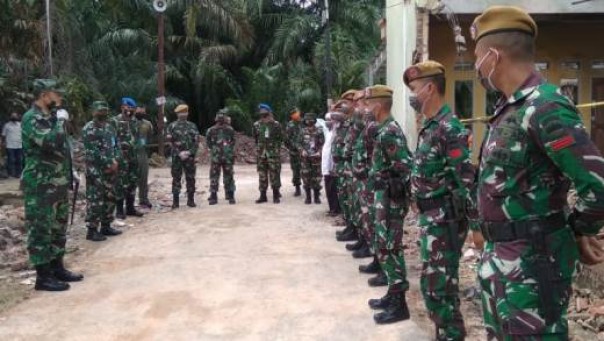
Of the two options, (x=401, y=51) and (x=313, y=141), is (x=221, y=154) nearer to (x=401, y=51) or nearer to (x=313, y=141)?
(x=313, y=141)

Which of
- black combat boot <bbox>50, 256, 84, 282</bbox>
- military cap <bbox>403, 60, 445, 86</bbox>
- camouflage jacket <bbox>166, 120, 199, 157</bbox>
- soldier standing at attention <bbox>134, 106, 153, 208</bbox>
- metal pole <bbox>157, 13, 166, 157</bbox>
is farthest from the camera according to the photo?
metal pole <bbox>157, 13, 166, 157</bbox>

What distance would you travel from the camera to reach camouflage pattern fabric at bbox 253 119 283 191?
36.3ft

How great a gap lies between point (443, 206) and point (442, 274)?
41 centimetres

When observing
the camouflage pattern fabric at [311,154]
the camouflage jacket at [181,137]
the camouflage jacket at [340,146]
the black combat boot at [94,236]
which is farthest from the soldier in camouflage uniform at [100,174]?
the camouflage pattern fabric at [311,154]

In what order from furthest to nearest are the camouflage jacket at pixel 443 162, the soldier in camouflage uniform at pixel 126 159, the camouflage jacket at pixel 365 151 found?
the soldier in camouflage uniform at pixel 126 159 < the camouflage jacket at pixel 365 151 < the camouflage jacket at pixel 443 162

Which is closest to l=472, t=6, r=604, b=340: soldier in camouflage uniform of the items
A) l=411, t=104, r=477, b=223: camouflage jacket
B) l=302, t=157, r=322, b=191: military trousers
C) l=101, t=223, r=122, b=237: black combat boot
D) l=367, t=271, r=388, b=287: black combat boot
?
l=411, t=104, r=477, b=223: camouflage jacket

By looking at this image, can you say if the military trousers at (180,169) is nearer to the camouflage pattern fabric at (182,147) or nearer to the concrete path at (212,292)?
the camouflage pattern fabric at (182,147)

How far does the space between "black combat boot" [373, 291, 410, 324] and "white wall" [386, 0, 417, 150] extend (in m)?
5.82

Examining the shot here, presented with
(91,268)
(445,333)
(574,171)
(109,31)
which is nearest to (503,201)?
(574,171)

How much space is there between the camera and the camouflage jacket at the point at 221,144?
→ 1077 cm

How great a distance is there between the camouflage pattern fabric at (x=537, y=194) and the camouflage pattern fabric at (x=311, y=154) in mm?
8435

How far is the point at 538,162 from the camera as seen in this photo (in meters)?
2.15

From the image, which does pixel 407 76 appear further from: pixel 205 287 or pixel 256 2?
pixel 256 2

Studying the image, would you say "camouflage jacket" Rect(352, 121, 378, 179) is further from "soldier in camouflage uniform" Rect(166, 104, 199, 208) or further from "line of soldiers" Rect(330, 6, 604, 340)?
"soldier in camouflage uniform" Rect(166, 104, 199, 208)
